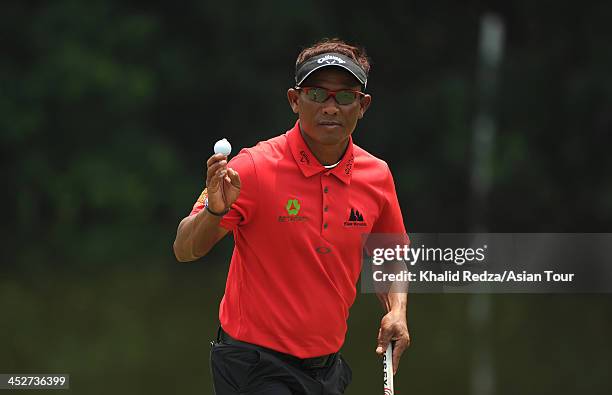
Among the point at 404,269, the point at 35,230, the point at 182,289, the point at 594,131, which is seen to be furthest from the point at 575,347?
the point at 35,230

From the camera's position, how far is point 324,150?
3.48 meters

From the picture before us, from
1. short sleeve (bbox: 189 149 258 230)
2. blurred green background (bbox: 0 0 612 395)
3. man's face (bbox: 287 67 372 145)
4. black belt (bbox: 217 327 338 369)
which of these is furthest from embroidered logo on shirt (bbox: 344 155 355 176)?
blurred green background (bbox: 0 0 612 395)

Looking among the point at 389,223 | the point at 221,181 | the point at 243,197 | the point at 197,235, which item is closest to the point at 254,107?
the point at 389,223

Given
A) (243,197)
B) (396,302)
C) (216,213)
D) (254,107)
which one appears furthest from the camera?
(254,107)

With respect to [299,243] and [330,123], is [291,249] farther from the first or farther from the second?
[330,123]

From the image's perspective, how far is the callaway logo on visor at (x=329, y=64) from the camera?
3379 millimetres

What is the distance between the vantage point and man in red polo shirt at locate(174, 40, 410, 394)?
132 inches

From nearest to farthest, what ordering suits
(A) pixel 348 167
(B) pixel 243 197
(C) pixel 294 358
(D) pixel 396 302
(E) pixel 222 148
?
(E) pixel 222 148 → (B) pixel 243 197 → (C) pixel 294 358 → (A) pixel 348 167 → (D) pixel 396 302

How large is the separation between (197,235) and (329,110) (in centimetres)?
59

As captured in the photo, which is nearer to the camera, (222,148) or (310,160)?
(222,148)

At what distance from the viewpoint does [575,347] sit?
10.2 m

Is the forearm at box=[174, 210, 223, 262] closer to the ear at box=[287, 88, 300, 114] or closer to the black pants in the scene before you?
the black pants

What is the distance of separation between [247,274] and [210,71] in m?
21.8

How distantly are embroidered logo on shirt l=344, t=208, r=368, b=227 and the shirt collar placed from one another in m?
0.11
